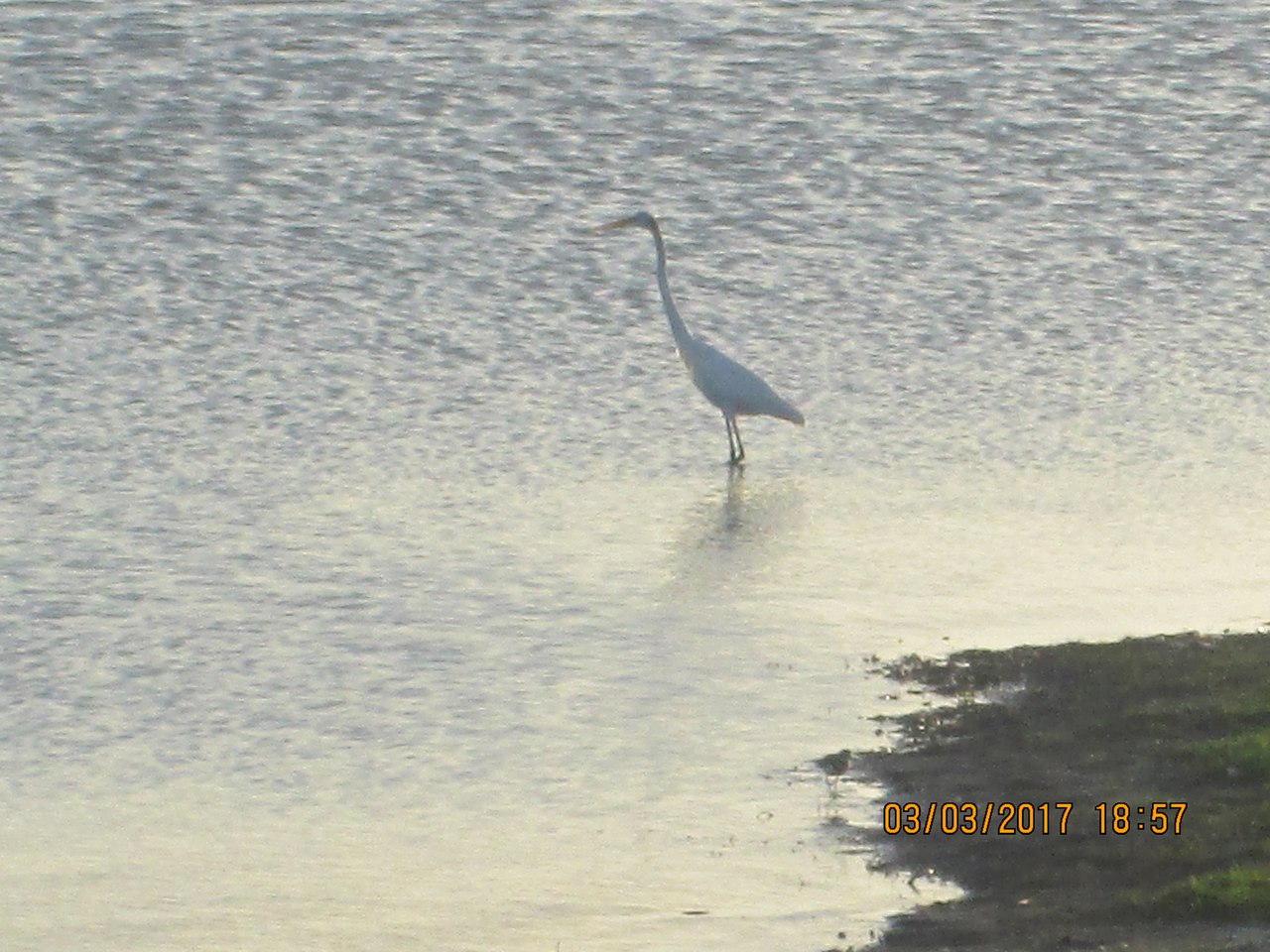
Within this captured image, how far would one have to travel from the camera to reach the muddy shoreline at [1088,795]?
Answer: 24.6 feet

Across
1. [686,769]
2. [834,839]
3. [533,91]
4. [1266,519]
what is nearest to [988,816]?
[834,839]

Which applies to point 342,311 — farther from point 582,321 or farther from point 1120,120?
point 1120,120

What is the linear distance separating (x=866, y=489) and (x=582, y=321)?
4.28 meters

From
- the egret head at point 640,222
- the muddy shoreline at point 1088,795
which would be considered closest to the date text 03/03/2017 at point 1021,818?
the muddy shoreline at point 1088,795

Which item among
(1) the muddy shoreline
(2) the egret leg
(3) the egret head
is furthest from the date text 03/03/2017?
(3) the egret head

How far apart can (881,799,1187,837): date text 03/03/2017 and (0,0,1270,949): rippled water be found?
30 cm

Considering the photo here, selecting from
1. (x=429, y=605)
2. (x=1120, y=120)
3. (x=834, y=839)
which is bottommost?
(x=1120, y=120)

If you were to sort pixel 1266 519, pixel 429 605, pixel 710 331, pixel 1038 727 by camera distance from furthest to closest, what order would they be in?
pixel 710 331
pixel 1266 519
pixel 429 605
pixel 1038 727

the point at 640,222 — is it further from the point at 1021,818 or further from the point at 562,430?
the point at 1021,818

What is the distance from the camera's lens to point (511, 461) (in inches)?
569

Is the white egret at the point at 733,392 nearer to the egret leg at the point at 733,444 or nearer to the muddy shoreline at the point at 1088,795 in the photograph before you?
the egret leg at the point at 733,444

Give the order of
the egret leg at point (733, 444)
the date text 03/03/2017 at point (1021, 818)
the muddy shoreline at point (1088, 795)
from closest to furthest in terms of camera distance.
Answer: the muddy shoreline at point (1088, 795) → the date text 03/03/2017 at point (1021, 818) → the egret leg at point (733, 444)

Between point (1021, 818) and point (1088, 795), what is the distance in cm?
27

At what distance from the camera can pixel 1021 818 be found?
27.6 feet
